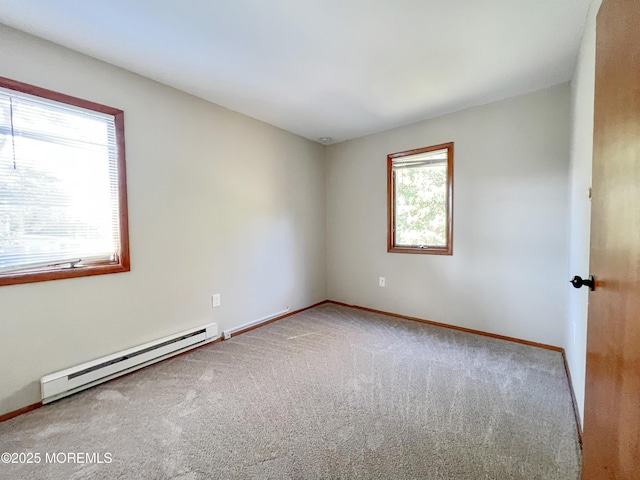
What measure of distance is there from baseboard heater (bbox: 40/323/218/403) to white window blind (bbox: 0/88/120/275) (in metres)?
0.73

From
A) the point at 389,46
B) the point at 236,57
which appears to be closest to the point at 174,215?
the point at 236,57

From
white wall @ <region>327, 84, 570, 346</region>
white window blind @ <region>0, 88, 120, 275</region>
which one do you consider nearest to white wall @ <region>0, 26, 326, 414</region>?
white window blind @ <region>0, 88, 120, 275</region>

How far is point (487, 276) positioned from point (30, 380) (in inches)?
146

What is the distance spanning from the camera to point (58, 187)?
6.06 feet

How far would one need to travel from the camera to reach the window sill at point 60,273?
1664 mm

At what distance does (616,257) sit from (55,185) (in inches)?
112

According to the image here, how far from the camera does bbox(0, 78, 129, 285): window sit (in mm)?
1667

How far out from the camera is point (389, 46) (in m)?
1.84

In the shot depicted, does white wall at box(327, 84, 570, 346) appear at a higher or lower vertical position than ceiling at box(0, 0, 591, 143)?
lower

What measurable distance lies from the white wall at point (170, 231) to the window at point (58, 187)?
78 mm

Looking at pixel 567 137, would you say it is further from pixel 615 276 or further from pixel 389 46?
pixel 615 276

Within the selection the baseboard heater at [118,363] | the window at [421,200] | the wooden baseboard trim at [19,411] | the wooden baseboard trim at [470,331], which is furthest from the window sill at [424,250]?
the wooden baseboard trim at [19,411]

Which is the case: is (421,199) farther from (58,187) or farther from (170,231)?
(58,187)

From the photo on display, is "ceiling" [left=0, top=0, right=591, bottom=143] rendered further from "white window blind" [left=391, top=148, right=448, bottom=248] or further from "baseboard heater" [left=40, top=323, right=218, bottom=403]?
"baseboard heater" [left=40, top=323, right=218, bottom=403]
